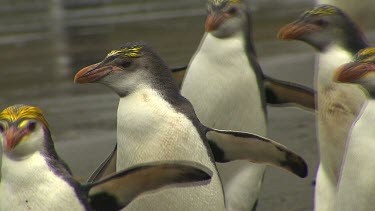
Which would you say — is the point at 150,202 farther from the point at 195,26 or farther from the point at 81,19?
the point at 81,19

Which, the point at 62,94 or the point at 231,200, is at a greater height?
the point at 231,200

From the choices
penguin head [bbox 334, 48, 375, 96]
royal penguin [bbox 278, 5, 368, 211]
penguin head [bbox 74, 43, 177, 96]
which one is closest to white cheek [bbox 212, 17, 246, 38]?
royal penguin [bbox 278, 5, 368, 211]

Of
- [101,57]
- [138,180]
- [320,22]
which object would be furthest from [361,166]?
[101,57]

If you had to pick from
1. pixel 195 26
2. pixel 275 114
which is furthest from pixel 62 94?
pixel 195 26

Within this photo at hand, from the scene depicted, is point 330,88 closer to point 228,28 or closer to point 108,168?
point 228,28

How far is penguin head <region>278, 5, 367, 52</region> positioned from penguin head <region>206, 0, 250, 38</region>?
1.71 feet

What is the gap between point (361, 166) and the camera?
401 centimetres

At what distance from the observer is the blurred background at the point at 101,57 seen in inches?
293

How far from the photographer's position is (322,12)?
5258 millimetres

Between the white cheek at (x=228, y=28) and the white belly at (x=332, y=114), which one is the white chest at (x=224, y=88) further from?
the white belly at (x=332, y=114)

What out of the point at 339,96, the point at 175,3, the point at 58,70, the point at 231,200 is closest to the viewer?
the point at 339,96

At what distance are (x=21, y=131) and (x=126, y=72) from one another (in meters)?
0.66

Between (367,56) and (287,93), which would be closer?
(367,56)

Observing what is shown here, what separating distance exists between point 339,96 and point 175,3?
1190cm
